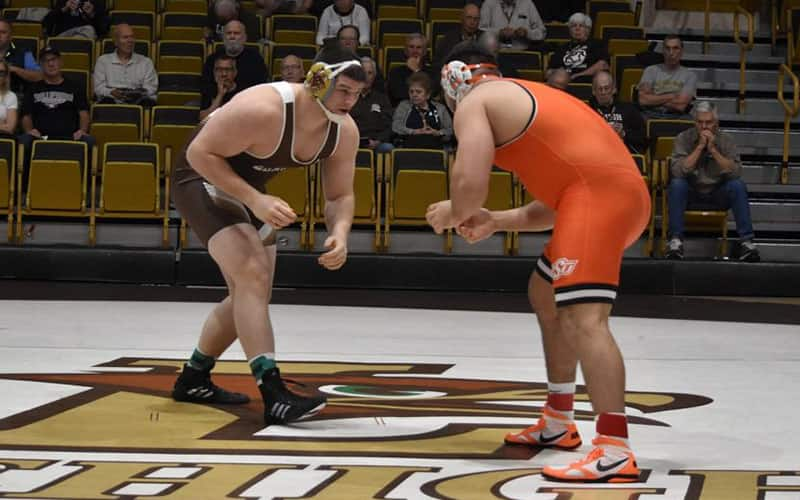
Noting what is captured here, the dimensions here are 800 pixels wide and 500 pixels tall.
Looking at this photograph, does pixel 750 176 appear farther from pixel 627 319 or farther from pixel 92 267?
pixel 92 267

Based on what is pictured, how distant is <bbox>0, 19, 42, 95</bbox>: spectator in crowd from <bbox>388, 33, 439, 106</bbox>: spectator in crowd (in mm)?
3031

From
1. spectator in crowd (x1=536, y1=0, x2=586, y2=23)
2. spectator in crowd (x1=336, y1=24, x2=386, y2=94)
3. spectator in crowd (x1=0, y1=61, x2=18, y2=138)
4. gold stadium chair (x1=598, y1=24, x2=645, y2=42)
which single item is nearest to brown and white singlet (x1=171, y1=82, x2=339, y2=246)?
spectator in crowd (x1=0, y1=61, x2=18, y2=138)

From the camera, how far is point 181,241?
1115 centimetres

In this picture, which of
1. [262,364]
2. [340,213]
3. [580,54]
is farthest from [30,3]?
[262,364]

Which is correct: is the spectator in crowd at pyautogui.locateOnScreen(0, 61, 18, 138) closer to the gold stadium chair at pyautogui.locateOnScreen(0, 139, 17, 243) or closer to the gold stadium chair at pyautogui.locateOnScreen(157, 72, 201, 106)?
the gold stadium chair at pyautogui.locateOnScreen(0, 139, 17, 243)

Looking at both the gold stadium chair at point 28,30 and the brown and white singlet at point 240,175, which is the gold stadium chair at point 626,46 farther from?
the brown and white singlet at point 240,175

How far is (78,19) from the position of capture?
13.4m

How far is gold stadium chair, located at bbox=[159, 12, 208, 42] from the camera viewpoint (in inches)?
529

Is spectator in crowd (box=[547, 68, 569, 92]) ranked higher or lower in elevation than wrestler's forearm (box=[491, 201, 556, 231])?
higher

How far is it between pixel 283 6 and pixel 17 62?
2.95 meters

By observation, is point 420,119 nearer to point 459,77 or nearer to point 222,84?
point 222,84

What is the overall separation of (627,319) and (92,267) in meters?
4.24

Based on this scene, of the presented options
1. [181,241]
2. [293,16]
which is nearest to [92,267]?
[181,241]

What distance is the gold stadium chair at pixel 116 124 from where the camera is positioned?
1173cm
